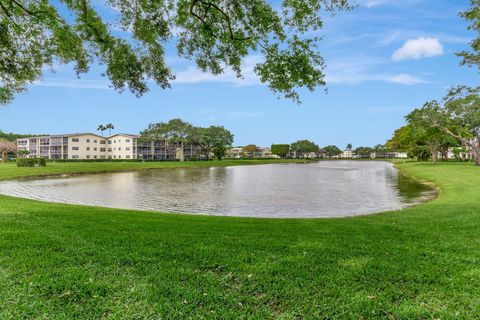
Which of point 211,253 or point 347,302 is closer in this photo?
point 347,302

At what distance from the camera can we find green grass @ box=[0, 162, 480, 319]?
3.87 m

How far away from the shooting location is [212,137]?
330 feet

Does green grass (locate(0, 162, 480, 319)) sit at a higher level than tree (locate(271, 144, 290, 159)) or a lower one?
lower

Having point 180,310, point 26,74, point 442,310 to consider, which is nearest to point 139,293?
point 180,310

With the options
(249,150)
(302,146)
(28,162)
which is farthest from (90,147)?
(302,146)

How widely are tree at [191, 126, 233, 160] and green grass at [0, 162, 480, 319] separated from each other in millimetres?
88663

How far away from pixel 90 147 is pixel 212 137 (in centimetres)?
4185

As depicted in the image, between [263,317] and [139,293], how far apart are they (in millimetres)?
1758

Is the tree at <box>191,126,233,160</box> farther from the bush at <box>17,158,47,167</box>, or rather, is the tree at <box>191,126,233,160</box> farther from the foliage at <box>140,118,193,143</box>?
the bush at <box>17,158,47,167</box>

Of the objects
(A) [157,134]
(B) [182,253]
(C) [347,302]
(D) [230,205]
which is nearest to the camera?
(C) [347,302]

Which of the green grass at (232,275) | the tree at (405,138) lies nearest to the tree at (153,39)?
the green grass at (232,275)

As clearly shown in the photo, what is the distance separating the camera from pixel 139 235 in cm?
729

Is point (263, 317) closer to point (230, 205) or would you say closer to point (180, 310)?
point (180, 310)

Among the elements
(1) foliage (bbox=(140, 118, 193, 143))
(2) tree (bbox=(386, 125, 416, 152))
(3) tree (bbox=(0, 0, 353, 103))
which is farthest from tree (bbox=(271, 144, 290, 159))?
(3) tree (bbox=(0, 0, 353, 103))
